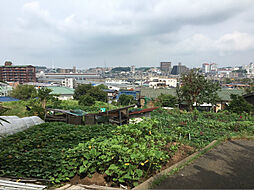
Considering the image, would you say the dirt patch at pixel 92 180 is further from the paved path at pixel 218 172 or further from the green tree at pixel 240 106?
the green tree at pixel 240 106

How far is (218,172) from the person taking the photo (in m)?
3.14

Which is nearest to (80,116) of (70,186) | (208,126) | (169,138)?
(169,138)

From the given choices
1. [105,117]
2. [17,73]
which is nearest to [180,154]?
[105,117]

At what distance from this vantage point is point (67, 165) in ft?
10.7

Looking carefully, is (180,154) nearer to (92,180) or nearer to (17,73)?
(92,180)

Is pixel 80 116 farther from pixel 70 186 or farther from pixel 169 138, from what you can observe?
pixel 70 186

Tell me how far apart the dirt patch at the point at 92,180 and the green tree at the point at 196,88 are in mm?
12754

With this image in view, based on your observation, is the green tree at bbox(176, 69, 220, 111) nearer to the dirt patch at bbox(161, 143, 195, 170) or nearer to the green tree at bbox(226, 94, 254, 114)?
the green tree at bbox(226, 94, 254, 114)

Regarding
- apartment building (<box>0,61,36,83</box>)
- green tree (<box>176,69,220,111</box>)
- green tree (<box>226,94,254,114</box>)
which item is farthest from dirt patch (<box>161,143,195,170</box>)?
apartment building (<box>0,61,36,83</box>)

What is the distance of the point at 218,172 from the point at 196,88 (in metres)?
12.3

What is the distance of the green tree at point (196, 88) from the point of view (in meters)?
14.6

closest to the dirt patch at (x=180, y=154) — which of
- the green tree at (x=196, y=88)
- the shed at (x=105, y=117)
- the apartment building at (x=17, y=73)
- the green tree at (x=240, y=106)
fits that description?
the shed at (x=105, y=117)

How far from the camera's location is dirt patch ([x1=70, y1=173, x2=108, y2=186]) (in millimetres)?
3014

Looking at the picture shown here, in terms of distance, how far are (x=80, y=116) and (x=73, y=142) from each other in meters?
2.39
